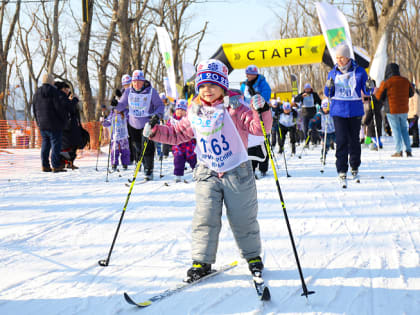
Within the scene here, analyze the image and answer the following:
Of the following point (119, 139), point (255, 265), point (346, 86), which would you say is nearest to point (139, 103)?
point (119, 139)

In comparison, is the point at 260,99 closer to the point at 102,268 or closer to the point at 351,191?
the point at 102,268

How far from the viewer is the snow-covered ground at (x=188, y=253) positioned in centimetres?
245

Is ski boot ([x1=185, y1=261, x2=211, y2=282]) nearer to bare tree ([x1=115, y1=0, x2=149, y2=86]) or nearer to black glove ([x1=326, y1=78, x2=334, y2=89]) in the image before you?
black glove ([x1=326, y1=78, x2=334, y2=89])

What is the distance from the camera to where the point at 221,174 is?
112 inches

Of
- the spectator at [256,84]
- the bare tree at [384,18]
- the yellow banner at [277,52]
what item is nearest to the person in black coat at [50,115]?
the spectator at [256,84]

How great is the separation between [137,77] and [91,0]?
30.3ft

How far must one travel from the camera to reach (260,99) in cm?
271

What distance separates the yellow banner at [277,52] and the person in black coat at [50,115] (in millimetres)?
8223

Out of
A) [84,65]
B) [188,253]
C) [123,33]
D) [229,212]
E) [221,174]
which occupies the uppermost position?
[123,33]

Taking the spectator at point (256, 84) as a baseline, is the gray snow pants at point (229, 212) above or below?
below

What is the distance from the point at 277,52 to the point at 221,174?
42.9ft

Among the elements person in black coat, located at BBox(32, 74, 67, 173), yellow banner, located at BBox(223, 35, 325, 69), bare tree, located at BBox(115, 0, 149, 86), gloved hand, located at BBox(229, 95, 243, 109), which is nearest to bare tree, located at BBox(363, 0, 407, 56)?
yellow banner, located at BBox(223, 35, 325, 69)

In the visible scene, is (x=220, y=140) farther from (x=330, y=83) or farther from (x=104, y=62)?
(x=104, y=62)

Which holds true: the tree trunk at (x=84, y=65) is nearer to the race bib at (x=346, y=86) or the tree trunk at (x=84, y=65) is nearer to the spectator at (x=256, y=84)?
the spectator at (x=256, y=84)
